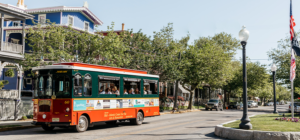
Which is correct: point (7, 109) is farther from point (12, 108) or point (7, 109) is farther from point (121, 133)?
point (121, 133)

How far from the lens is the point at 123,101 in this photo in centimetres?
1633

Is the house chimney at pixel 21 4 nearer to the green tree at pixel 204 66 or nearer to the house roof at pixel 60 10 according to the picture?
the house roof at pixel 60 10

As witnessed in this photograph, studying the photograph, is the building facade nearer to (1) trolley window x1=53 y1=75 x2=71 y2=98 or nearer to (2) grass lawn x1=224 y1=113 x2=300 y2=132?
(1) trolley window x1=53 y1=75 x2=71 y2=98

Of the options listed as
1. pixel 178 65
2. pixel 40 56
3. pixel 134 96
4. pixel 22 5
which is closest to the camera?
pixel 134 96

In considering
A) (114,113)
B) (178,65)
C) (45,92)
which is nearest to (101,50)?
(114,113)

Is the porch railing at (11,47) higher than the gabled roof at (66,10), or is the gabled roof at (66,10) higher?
the gabled roof at (66,10)

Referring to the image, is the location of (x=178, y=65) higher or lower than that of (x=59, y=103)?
higher

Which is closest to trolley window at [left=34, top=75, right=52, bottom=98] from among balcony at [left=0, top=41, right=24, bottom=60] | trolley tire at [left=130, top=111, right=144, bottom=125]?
trolley tire at [left=130, top=111, right=144, bottom=125]

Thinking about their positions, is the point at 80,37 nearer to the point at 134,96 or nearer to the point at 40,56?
the point at 40,56

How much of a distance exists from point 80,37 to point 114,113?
31.0 ft

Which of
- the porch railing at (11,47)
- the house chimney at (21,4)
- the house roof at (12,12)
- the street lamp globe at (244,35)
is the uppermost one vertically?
the house chimney at (21,4)

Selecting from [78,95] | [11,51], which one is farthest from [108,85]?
[11,51]

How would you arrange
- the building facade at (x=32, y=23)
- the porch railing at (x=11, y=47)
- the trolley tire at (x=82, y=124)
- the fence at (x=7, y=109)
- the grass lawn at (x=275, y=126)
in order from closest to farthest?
the grass lawn at (x=275, y=126) < the trolley tire at (x=82, y=124) < the fence at (x=7, y=109) < the porch railing at (x=11, y=47) < the building facade at (x=32, y=23)

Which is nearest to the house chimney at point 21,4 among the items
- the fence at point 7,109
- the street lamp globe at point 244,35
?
the fence at point 7,109
